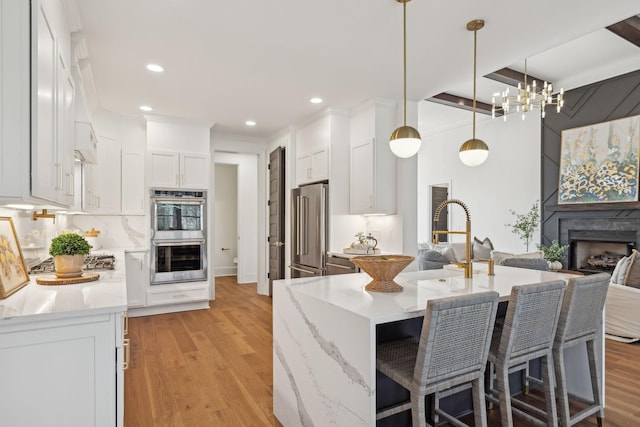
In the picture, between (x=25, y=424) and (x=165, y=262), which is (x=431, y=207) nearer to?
(x=165, y=262)

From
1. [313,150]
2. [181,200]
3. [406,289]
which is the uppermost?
[313,150]

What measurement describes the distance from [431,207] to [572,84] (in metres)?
3.50

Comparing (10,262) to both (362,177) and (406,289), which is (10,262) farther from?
(362,177)

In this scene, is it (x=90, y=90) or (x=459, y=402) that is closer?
(x=459, y=402)

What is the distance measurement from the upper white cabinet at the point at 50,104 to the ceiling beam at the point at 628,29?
16.3ft

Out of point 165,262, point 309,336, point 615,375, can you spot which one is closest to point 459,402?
point 309,336

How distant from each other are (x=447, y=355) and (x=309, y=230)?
11.2 ft

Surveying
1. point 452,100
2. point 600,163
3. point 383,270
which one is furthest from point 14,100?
point 600,163

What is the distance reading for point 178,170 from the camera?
511 cm

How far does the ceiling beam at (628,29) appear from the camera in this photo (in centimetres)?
388

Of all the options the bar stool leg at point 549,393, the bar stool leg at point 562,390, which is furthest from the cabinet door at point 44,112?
the bar stool leg at point 562,390

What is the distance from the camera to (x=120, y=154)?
5047 mm

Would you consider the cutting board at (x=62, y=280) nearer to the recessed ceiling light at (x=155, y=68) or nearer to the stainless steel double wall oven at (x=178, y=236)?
the recessed ceiling light at (x=155, y=68)

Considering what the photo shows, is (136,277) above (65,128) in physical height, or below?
below
